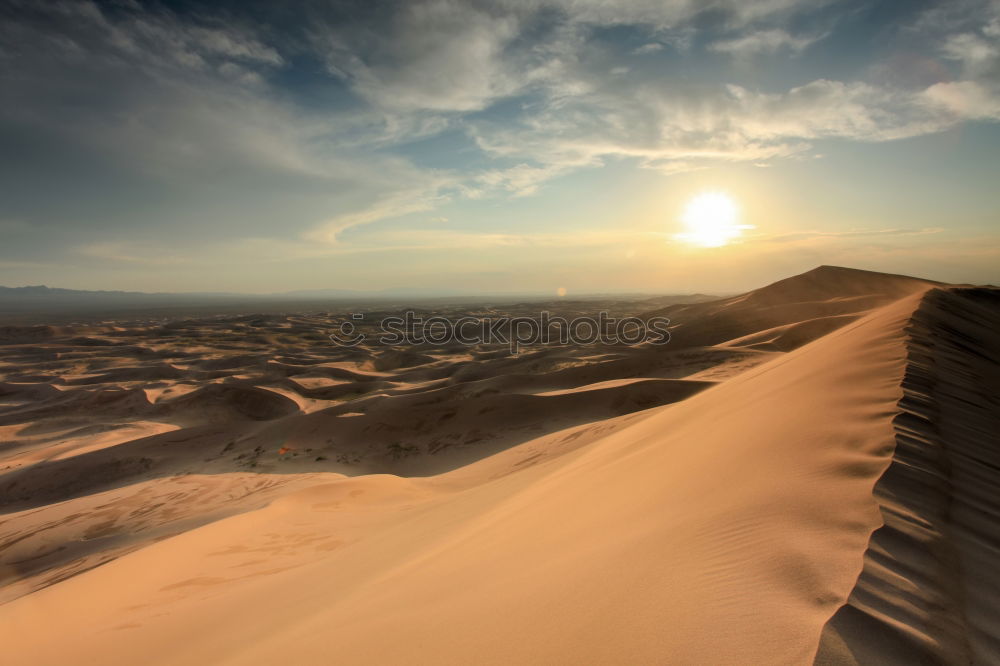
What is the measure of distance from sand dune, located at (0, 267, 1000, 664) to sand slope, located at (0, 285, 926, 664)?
0.02 m

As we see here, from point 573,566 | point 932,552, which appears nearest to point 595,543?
point 573,566

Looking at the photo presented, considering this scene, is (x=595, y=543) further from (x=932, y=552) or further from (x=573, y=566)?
(x=932, y=552)

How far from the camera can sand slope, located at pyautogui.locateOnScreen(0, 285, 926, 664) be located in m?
1.69

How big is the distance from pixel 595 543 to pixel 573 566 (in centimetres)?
36

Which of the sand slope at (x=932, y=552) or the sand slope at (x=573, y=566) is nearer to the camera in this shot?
the sand slope at (x=932, y=552)

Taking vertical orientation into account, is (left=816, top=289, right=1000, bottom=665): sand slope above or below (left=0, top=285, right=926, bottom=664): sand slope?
above

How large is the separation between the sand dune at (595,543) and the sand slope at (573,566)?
0.06 ft

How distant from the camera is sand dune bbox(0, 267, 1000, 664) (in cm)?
159

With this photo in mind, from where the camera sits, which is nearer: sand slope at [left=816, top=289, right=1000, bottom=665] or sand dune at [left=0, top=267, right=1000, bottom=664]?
sand slope at [left=816, top=289, right=1000, bottom=665]

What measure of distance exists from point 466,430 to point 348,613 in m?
9.04

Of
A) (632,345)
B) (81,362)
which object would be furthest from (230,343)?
(632,345)

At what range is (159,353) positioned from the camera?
1270 inches

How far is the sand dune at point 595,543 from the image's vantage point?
159 cm

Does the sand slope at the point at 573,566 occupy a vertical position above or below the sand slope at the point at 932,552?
below
